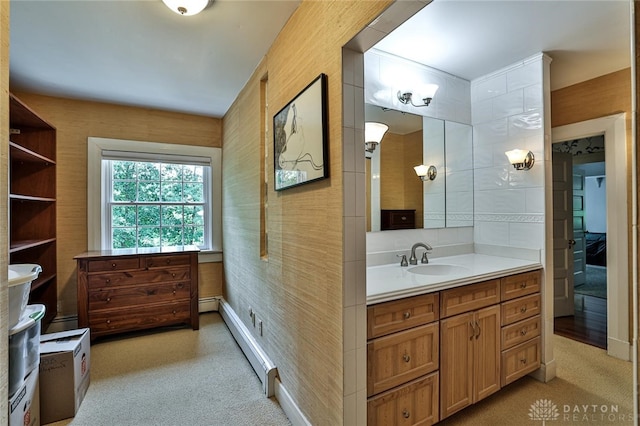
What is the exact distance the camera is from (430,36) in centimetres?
208

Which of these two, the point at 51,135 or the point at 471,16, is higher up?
the point at 471,16

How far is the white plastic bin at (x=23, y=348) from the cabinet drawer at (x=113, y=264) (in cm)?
123

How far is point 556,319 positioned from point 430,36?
3.44 m

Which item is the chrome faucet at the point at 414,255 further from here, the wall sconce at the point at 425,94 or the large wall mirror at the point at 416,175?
the wall sconce at the point at 425,94

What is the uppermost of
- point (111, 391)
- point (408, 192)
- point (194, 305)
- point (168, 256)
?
point (408, 192)

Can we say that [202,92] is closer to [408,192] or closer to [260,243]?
[260,243]

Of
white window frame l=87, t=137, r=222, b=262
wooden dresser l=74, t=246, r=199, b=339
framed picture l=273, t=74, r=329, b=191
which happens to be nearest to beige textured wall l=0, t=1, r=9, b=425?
framed picture l=273, t=74, r=329, b=191

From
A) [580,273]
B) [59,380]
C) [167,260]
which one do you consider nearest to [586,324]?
[580,273]

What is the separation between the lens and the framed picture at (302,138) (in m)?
1.46

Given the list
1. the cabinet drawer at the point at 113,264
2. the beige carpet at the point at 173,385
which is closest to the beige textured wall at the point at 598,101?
the beige carpet at the point at 173,385

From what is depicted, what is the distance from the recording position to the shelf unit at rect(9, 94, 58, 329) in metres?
2.83

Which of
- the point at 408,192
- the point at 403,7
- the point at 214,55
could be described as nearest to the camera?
the point at 403,7

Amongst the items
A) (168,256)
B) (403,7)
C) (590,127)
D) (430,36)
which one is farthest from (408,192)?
(168,256)

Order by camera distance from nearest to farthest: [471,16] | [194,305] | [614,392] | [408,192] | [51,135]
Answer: [471,16]
[614,392]
[408,192]
[51,135]
[194,305]
